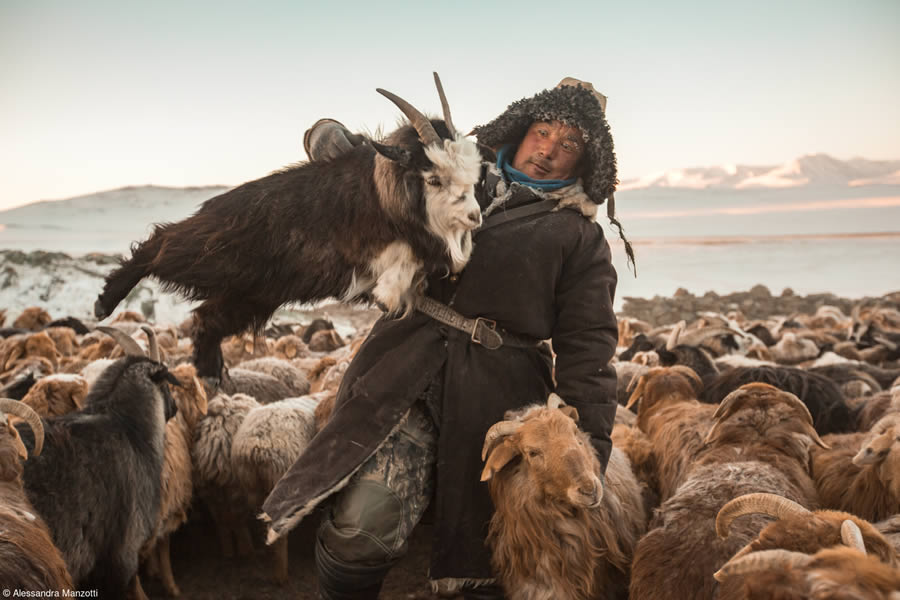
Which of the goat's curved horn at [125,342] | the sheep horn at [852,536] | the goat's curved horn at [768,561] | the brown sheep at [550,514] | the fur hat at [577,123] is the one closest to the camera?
the goat's curved horn at [768,561]

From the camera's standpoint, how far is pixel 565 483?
2805 millimetres

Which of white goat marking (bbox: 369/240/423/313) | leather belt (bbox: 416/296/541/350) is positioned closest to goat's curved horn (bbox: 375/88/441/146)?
white goat marking (bbox: 369/240/423/313)

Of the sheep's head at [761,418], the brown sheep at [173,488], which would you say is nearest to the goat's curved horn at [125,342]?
the brown sheep at [173,488]

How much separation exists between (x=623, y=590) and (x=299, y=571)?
10.9 feet

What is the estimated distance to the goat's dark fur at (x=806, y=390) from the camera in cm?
590

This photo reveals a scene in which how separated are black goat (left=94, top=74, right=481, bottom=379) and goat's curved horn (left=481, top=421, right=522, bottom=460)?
29.3 inches

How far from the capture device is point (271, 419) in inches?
218

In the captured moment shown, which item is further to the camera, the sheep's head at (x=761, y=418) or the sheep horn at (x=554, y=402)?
the sheep's head at (x=761, y=418)

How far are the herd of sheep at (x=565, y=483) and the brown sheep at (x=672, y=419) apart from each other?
0.02 metres

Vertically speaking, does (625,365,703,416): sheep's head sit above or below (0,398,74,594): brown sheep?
below

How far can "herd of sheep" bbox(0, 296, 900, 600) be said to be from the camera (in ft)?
7.58

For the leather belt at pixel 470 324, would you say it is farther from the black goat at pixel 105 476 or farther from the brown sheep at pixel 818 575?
the black goat at pixel 105 476

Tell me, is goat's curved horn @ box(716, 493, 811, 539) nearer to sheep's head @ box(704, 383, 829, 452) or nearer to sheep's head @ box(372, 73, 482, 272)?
sheep's head @ box(372, 73, 482, 272)

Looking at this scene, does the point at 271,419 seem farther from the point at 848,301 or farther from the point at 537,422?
the point at 848,301
